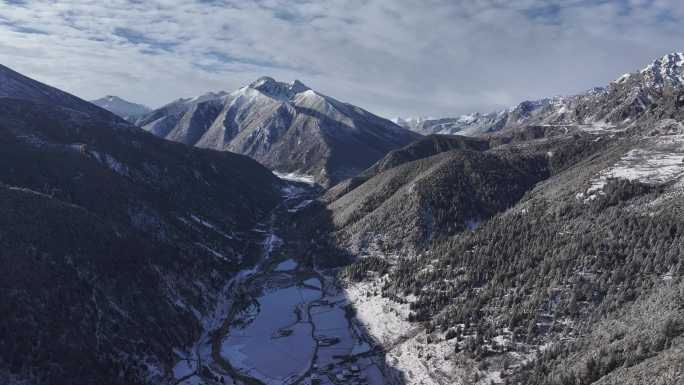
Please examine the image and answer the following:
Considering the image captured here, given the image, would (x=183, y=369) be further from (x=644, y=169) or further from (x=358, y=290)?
(x=644, y=169)

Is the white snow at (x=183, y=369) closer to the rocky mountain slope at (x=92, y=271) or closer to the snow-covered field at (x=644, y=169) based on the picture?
the rocky mountain slope at (x=92, y=271)

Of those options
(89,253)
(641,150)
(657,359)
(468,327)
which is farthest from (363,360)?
(641,150)

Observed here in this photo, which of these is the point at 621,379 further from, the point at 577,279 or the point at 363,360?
the point at 363,360

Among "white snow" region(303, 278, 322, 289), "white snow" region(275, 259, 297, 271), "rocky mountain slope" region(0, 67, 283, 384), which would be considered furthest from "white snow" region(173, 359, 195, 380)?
"white snow" region(275, 259, 297, 271)

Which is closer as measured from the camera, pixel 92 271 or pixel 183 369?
pixel 183 369

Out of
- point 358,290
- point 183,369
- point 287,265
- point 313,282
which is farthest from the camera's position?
point 287,265

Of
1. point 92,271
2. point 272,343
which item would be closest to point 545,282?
point 272,343

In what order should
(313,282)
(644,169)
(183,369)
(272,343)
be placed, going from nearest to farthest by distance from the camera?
(183,369), (272,343), (644,169), (313,282)

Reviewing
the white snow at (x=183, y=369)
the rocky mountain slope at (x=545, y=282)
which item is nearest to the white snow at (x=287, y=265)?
the rocky mountain slope at (x=545, y=282)
